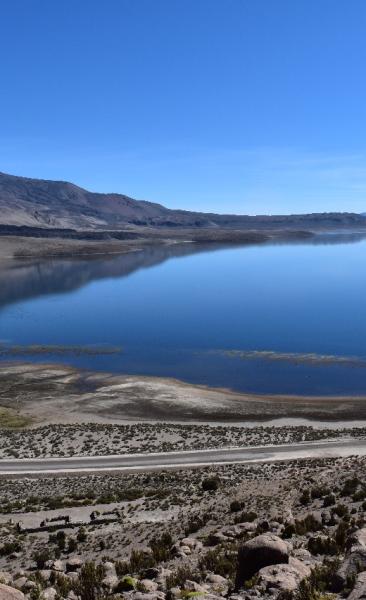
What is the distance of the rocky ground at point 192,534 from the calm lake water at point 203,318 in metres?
23.3

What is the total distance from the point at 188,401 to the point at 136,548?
2608cm

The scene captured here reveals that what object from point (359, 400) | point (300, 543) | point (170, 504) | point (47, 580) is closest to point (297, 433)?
point (359, 400)

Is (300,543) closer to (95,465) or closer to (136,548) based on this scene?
(136,548)

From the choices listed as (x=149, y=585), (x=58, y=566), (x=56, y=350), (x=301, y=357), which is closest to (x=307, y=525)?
(x=149, y=585)

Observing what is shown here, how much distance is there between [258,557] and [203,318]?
64757mm

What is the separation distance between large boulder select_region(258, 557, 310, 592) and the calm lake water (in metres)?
35.4

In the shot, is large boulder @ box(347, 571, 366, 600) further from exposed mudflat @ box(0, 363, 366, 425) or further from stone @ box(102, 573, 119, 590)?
exposed mudflat @ box(0, 363, 366, 425)

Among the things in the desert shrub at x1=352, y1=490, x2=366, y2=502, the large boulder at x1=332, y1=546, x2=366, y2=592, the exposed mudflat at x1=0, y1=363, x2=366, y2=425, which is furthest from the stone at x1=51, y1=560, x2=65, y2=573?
the exposed mudflat at x1=0, y1=363, x2=366, y2=425

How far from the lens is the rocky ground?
1152 centimetres

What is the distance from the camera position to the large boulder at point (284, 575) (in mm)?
10695

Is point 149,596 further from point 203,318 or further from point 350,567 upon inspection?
point 203,318

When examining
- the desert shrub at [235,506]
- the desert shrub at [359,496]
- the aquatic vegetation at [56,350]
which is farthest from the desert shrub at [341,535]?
the aquatic vegetation at [56,350]

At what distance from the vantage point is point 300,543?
14.8 metres

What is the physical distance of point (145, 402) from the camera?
144 ft
